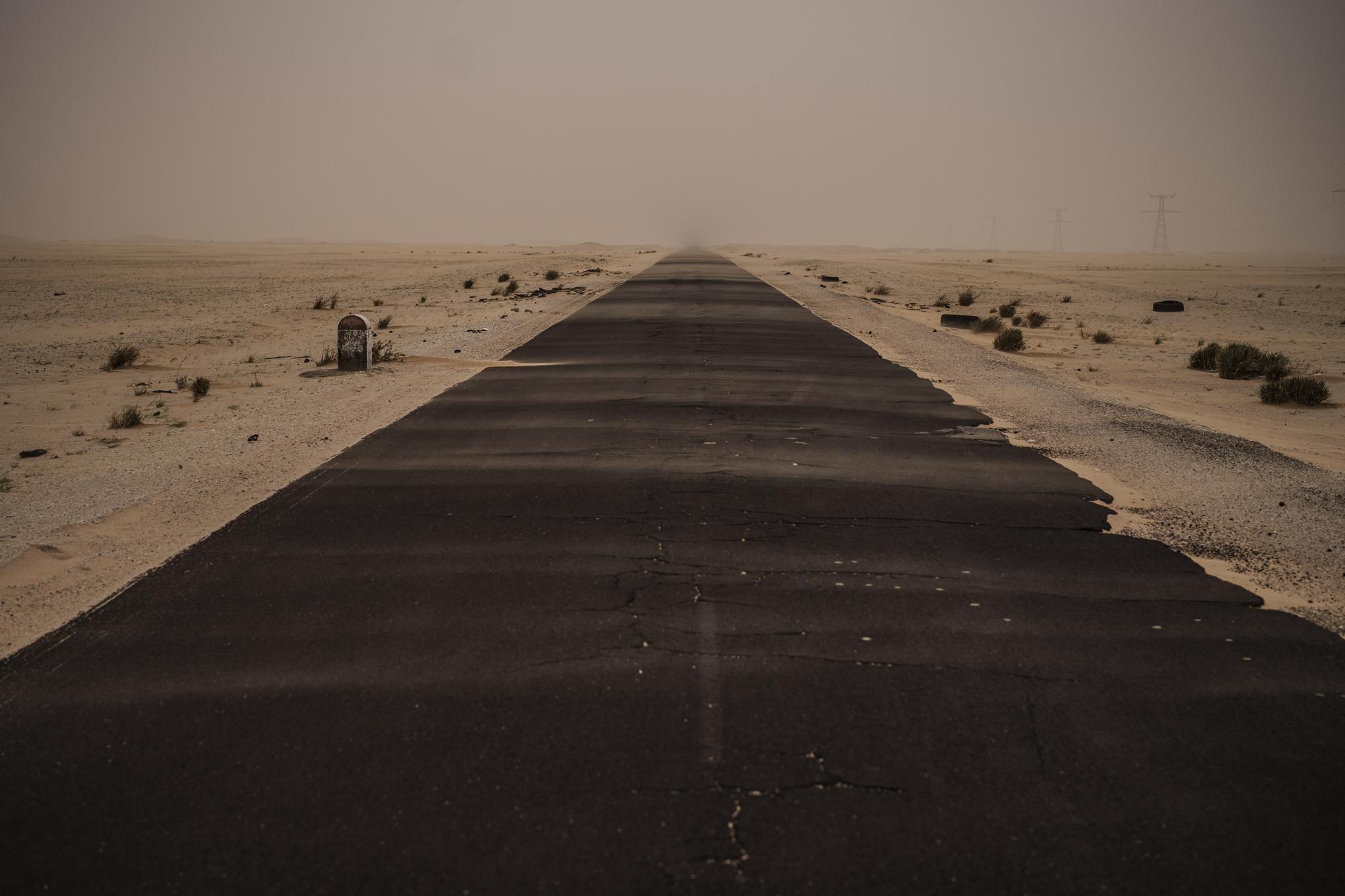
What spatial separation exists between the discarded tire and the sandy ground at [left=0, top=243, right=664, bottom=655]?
11.4 metres

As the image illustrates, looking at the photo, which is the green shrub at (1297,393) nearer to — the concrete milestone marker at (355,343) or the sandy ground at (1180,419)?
→ the sandy ground at (1180,419)

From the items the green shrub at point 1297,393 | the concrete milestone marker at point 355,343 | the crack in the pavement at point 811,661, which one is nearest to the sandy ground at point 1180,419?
the green shrub at point 1297,393

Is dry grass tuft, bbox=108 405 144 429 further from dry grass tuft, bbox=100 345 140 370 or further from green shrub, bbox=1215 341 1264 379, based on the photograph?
green shrub, bbox=1215 341 1264 379

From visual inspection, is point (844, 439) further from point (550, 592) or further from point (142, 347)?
point (142, 347)

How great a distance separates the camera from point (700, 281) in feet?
143

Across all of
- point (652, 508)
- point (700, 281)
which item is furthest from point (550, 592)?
point (700, 281)

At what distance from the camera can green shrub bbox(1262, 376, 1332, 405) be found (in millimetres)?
15359

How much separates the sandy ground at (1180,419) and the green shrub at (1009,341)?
31cm

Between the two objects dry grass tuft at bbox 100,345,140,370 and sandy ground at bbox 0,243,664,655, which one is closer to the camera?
sandy ground at bbox 0,243,664,655

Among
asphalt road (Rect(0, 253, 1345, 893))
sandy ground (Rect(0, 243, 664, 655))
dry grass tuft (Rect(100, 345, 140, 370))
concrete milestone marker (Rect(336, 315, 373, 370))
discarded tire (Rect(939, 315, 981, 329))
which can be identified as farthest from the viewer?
discarded tire (Rect(939, 315, 981, 329))

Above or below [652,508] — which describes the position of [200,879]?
below

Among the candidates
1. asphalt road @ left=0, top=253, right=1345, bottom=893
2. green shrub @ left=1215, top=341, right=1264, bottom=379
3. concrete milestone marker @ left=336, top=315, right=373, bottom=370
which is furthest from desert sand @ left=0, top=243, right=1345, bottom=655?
asphalt road @ left=0, top=253, right=1345, bottom=893

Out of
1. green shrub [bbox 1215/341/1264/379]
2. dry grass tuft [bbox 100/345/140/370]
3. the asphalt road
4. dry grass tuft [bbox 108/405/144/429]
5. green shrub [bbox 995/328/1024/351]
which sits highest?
green shrub [bbox 995/328/1024/351]

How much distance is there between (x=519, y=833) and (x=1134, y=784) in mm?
2593
